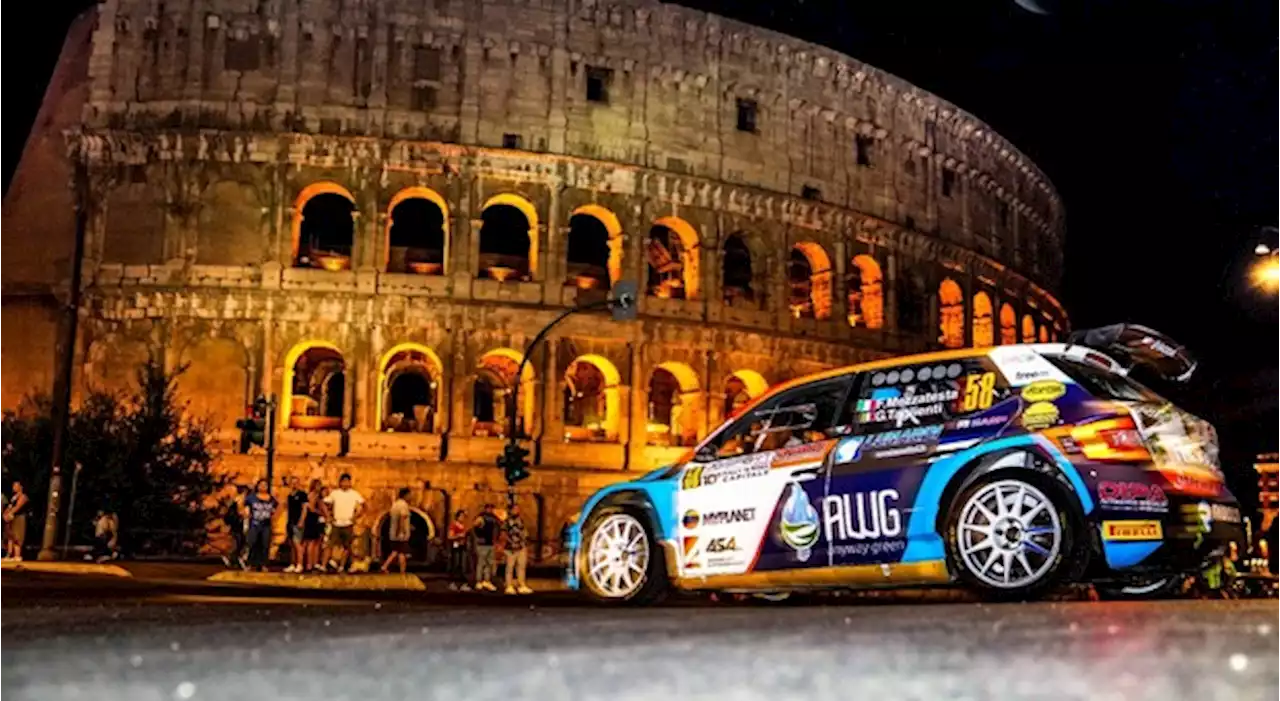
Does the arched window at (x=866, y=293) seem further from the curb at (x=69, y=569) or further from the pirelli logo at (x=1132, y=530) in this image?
the pirelli logo at (x=1132, y=530)

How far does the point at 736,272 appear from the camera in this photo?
44.1m

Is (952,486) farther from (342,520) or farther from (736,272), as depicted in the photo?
(736,272)

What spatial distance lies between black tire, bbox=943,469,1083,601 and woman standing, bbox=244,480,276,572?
49.8 ft

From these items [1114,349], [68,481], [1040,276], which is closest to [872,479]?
[1114,349]

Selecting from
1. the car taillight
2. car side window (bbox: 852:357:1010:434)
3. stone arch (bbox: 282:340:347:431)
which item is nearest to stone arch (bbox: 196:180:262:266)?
stone arch (bbox: 282:340:347:431)

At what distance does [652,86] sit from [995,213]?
1503 cm

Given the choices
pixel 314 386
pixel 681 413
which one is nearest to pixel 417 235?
pixel 314 386

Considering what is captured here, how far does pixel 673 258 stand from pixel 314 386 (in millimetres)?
11065

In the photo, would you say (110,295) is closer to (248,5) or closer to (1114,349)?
(248,5)

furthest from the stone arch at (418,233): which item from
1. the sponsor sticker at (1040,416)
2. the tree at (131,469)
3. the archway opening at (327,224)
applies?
the sponsor sticker at (1040,416)

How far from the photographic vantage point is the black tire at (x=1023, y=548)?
290 inches

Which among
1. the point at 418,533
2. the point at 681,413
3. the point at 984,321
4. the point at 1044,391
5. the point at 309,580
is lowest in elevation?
the point at 309,580

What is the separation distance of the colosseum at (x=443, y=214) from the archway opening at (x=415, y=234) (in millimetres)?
184

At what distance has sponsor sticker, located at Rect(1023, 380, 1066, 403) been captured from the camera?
777 cm
